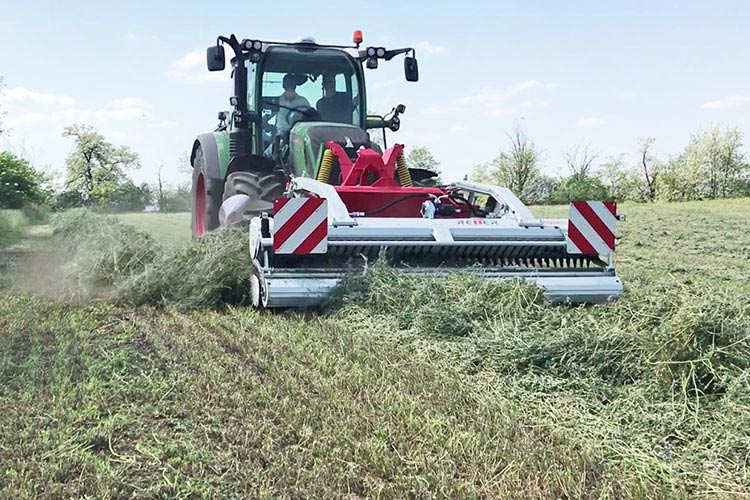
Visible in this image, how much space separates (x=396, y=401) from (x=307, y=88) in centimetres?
505

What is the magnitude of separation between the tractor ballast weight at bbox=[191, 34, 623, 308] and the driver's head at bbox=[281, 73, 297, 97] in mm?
20

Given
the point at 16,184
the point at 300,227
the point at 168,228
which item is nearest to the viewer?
the point at 300,227

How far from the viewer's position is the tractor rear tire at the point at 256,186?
6.73 meters

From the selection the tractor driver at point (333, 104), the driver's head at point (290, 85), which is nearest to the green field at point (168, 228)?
the driver's head at point (290, 85)

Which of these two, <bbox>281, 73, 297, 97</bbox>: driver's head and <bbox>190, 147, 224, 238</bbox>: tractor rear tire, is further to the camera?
<bbox>190, 147, 224, 238</bbox>: tractor rear tire

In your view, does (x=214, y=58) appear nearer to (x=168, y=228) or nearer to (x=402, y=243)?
(x=402, y=243)

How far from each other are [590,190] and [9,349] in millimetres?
38445

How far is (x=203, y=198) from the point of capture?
27.8 ft

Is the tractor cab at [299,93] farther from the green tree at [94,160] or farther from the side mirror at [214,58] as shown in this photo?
the green tree at [94,160]

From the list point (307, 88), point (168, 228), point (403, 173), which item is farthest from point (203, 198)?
point (168, 228)

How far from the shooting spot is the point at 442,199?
670 cm

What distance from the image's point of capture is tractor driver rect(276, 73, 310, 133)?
24.6 ft

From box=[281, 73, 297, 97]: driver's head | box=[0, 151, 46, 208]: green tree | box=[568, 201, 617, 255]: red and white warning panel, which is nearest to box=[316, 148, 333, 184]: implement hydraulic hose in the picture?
box=[281, 73, 297, 97]: driver's head

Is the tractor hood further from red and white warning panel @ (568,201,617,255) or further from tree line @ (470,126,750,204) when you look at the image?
tree line @ (470,126,750,204)
